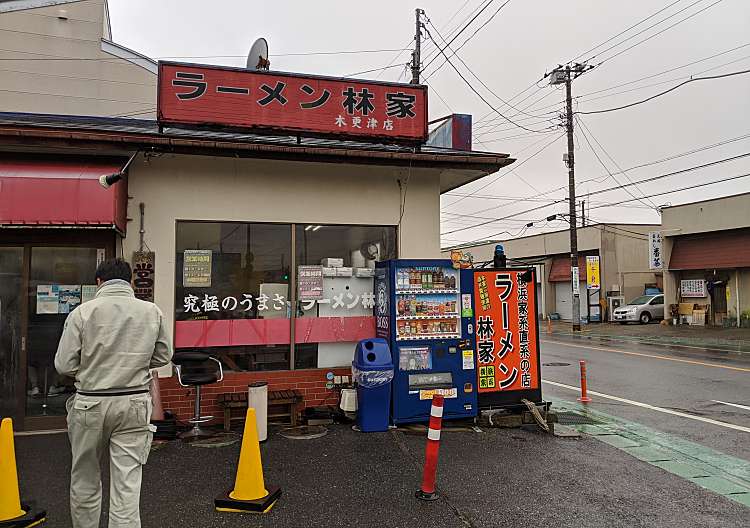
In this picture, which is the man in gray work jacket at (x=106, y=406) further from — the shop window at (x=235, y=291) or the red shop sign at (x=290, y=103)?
the red shop sign at (x=290, y=103)

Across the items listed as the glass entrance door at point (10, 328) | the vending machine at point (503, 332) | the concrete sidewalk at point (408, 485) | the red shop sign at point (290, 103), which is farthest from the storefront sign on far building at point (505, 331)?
the glass entrance door at point (10, 328)

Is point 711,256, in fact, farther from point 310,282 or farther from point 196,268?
point 196,268

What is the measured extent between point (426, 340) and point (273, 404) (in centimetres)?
228

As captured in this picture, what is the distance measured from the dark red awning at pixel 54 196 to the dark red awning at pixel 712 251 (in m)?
25.8

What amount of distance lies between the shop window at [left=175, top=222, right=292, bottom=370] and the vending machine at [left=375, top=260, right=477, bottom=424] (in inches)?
63.5

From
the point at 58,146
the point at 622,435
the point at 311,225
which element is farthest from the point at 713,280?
the point at 58,146

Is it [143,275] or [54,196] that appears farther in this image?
[143,275]

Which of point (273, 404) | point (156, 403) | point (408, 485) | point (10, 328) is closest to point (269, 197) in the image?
point (273, 404)

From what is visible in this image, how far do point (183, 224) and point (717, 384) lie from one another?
11.3 metres

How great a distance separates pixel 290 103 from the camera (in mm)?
7691

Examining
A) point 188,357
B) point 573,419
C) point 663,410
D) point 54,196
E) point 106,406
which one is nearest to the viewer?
point 106,406

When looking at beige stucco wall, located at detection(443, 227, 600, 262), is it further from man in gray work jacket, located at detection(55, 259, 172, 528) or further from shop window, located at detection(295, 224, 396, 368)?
man in gray work jacket, located at detection(55, 259, 172, 528)

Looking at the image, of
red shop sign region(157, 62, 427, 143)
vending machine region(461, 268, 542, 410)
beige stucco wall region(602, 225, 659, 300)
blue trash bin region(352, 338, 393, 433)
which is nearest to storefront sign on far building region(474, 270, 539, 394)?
vending machine region(461, 268, 542, 410)

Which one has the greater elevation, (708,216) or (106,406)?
(708,216)
